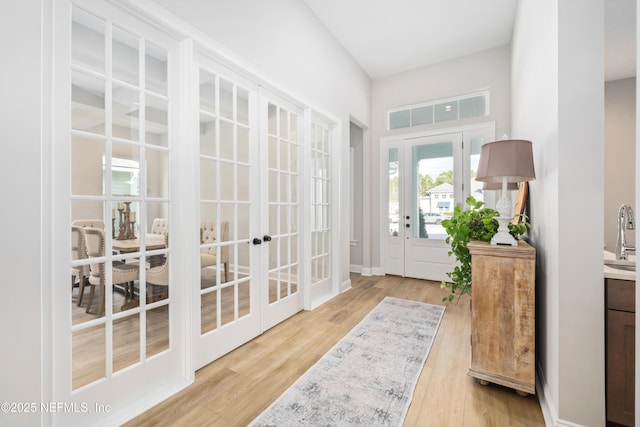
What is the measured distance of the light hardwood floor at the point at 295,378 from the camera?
1.59 meters

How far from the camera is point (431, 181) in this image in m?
4.43

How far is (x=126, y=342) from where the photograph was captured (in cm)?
165

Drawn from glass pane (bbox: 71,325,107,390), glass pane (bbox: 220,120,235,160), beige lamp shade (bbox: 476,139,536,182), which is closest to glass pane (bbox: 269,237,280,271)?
glass pane (bbox: 220,120,235,160)

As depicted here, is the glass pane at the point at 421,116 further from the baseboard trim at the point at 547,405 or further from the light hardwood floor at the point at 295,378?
the baseboard trim at the point at 547,405

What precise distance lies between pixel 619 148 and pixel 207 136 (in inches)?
167

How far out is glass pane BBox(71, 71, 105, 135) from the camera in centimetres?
143

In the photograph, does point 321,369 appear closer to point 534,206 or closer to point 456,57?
point 534,206

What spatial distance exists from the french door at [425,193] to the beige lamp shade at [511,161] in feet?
8.25

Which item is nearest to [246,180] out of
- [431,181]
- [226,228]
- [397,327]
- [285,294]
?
[226,228]

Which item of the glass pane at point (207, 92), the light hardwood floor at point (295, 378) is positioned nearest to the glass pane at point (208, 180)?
the glass pane at point (207, 92)

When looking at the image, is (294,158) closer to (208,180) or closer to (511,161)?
(208,180)

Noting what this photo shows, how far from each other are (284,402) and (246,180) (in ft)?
5.62

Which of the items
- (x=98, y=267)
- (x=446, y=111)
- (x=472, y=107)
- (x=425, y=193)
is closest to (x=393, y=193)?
(x=425, y=193)

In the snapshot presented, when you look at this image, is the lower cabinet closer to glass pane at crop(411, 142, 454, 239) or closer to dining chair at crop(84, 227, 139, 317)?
dining chair at crop(84, 227, 139, 317)
